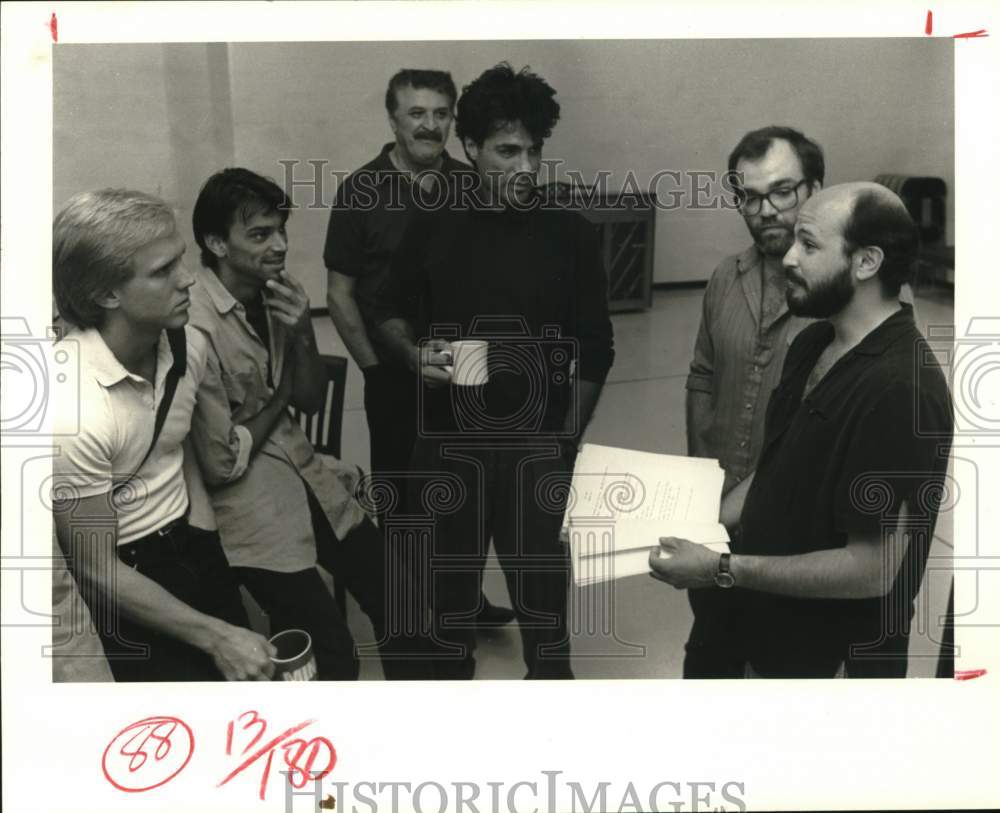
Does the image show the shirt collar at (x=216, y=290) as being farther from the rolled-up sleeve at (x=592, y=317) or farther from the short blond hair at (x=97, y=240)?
the rolled-up sleeve at (x=592, y=317)

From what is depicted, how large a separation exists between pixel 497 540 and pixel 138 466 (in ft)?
2.65

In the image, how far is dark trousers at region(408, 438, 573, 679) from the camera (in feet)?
9.96

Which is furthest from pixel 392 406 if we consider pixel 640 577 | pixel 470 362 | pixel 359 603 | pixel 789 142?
pixel 789 142

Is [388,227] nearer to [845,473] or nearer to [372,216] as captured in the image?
[372,216]

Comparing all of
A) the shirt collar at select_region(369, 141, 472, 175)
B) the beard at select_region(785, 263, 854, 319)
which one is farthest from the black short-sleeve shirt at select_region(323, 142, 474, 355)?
the beard at select_region(785, 263, 854, 319)

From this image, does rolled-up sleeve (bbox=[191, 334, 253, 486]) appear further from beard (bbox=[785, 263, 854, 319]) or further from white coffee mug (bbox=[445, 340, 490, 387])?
beard (bbox=[785, 263, 854, 319])

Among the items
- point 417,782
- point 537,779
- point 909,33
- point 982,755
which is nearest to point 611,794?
point 537,779

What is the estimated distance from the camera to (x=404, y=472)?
9.98 feet

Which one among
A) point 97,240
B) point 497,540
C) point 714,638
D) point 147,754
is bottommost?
point 147,754

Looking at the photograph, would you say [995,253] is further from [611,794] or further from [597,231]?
[611,794]

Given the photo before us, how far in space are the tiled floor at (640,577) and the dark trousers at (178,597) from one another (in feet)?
0.99

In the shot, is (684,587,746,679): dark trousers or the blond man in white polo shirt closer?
the blond man in white polo shirt

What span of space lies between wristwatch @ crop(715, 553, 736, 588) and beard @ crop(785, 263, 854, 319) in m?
0.57

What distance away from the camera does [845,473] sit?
295cm
